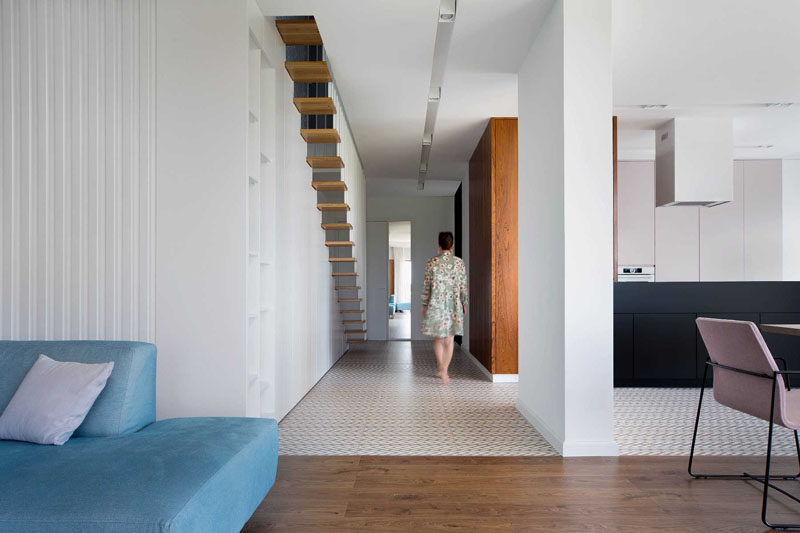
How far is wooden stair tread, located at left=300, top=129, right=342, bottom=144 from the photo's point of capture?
4953 millimetres

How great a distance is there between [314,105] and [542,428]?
123 inches

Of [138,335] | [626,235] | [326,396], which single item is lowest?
[326,396]

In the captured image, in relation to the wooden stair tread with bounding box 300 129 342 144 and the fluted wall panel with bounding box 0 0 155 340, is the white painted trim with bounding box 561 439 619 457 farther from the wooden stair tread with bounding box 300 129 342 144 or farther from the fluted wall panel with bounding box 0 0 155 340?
the wooden stair tread with bounding box 300 129 342 144

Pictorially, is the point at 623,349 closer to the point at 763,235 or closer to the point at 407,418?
the point at 407,418

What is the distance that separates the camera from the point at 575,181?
3.45 meters

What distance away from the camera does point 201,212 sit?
10.5 ft

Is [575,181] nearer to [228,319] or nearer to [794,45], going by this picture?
[228,319]

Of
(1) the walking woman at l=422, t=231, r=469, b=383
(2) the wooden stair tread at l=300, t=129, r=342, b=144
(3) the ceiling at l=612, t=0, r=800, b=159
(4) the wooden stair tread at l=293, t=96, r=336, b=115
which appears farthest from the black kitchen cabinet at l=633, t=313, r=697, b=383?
(4) the wooden stair tread at l=293, t=96, r=336, b=115

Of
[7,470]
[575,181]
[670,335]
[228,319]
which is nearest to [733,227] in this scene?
[670,335]

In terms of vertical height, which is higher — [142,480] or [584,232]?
[584,232]

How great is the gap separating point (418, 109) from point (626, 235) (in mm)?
3800

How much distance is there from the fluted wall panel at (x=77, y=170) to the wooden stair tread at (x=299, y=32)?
1.19 m

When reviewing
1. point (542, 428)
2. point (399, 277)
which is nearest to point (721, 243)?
point (542, 428)

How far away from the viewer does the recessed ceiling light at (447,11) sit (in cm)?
367
